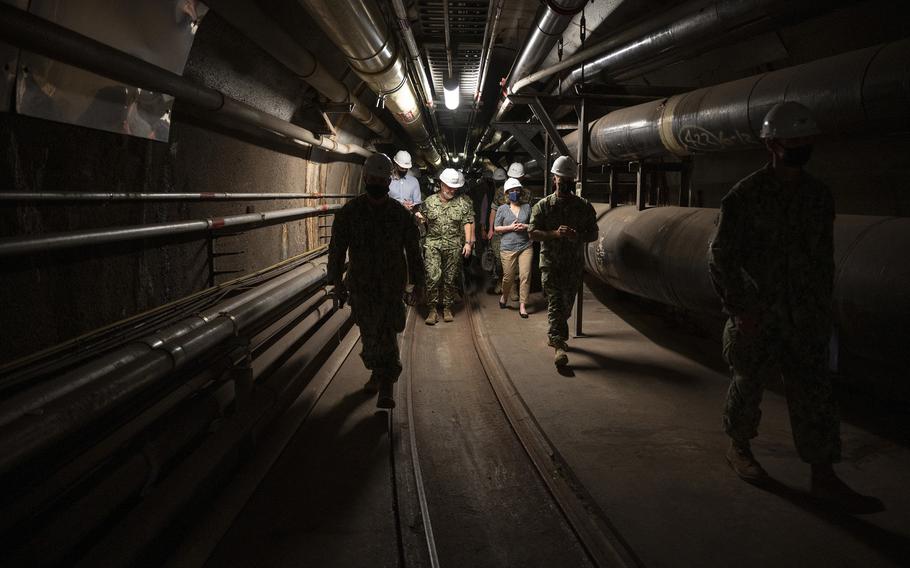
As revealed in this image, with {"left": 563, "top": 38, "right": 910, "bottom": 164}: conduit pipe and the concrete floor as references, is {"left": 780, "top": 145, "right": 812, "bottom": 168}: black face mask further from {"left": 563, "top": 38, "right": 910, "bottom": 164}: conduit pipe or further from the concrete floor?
the concrete floor

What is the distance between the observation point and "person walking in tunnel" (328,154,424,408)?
4008 millimetres

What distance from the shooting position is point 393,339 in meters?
4.12

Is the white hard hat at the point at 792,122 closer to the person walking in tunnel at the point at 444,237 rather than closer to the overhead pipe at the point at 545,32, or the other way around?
the overhead pipe at the point at 545,32

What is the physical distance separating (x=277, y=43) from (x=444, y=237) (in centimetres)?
367

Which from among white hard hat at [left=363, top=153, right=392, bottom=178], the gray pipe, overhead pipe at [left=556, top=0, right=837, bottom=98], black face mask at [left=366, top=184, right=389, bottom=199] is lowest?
the gray pipe

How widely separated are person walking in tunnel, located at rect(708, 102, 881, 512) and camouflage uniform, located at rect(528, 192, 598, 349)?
90.1 inches

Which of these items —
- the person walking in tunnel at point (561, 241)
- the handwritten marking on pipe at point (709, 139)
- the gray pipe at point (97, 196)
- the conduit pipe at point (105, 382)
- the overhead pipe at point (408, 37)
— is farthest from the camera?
the person walking in tunnel at point (561, 241)

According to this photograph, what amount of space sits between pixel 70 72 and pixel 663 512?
329cm

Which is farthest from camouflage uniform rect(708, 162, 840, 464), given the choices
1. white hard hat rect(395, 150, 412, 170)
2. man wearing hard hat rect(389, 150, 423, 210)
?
white hard hat rect(395, 150, 412, 170)

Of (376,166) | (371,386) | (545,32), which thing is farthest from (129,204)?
(545,32)

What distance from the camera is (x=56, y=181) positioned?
243cm

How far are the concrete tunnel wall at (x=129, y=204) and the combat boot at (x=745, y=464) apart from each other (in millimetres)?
3398

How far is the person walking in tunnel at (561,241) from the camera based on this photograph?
16.7 ft

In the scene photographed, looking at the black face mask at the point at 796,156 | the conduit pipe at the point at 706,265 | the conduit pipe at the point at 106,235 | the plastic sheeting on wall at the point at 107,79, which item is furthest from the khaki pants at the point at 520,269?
the plastic sheeting on wall at the point at 107,79
